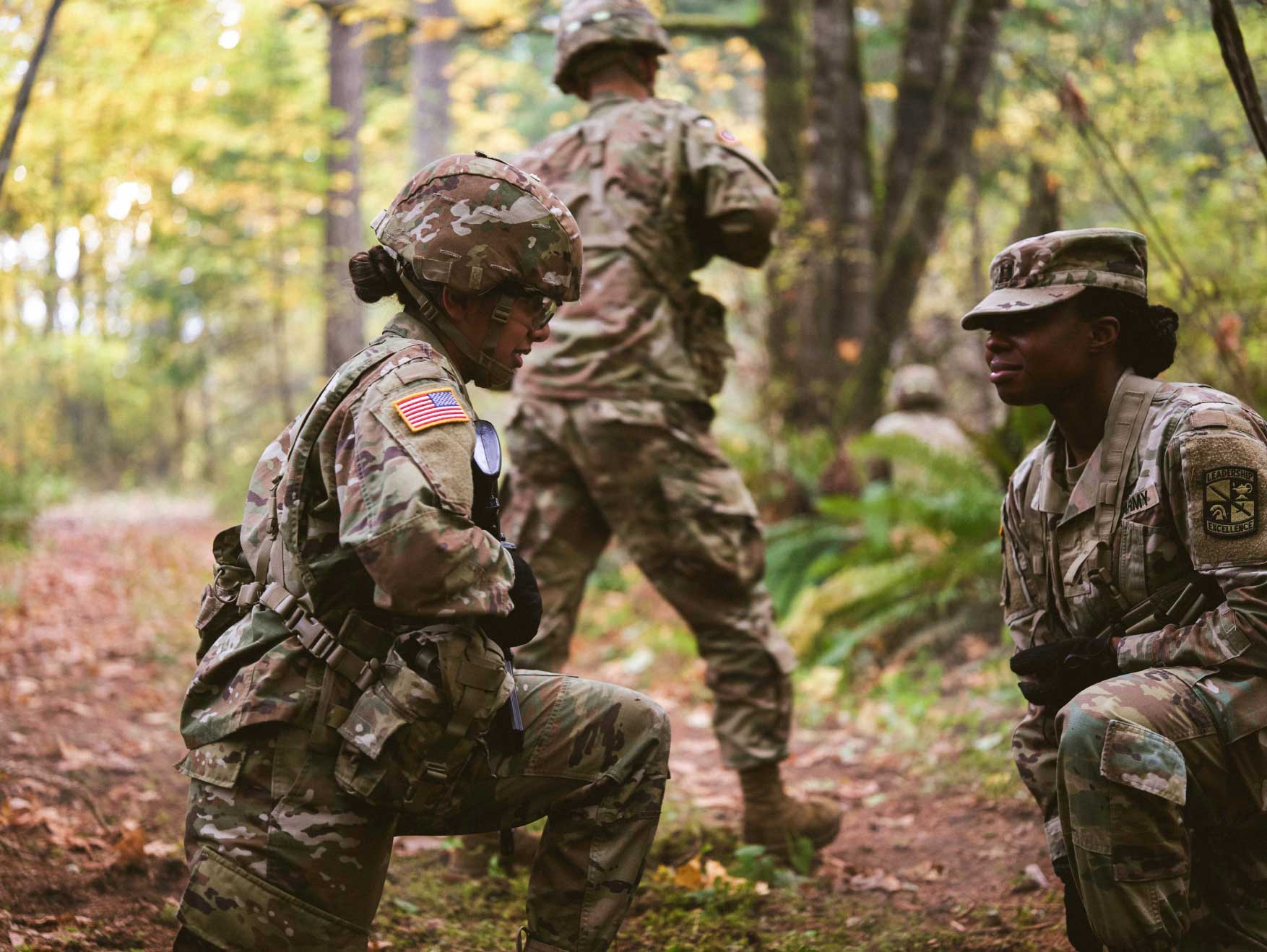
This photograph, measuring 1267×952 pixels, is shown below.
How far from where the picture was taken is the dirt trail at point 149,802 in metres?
→ 3.50

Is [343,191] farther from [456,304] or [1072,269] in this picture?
[1072,269]

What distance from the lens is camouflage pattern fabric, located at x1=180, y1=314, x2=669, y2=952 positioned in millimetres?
2238

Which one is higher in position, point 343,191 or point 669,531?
point 343,191

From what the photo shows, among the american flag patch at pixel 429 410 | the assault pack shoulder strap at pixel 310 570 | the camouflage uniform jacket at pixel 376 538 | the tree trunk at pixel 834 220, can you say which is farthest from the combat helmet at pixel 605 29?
the tree trunk at pixel 834 220

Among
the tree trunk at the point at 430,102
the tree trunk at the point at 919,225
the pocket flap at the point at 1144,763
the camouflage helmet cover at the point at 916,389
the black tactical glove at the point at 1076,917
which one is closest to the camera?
the pocket flap at the point at 1144,763

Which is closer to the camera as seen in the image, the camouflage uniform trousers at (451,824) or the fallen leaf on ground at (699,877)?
the camouflage uniform trousers at (451,824)

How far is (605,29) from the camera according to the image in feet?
14.3

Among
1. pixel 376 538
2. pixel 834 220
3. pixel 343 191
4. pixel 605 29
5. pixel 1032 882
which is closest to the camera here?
pixel 376 538

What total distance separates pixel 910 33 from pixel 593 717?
29.1ft

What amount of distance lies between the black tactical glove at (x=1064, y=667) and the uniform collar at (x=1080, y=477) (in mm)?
338

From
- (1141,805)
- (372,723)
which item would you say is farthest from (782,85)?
(372,723)

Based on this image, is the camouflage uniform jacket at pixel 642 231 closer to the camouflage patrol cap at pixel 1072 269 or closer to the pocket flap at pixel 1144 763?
the camouflage patrol cap at pixel 1072 269

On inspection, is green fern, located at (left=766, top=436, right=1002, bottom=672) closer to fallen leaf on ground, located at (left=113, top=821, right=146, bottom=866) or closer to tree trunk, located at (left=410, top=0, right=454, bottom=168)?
fallen leaf on ground, located at (left=113, top=821, right=146, bottom=866)

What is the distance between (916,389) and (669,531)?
540cm
